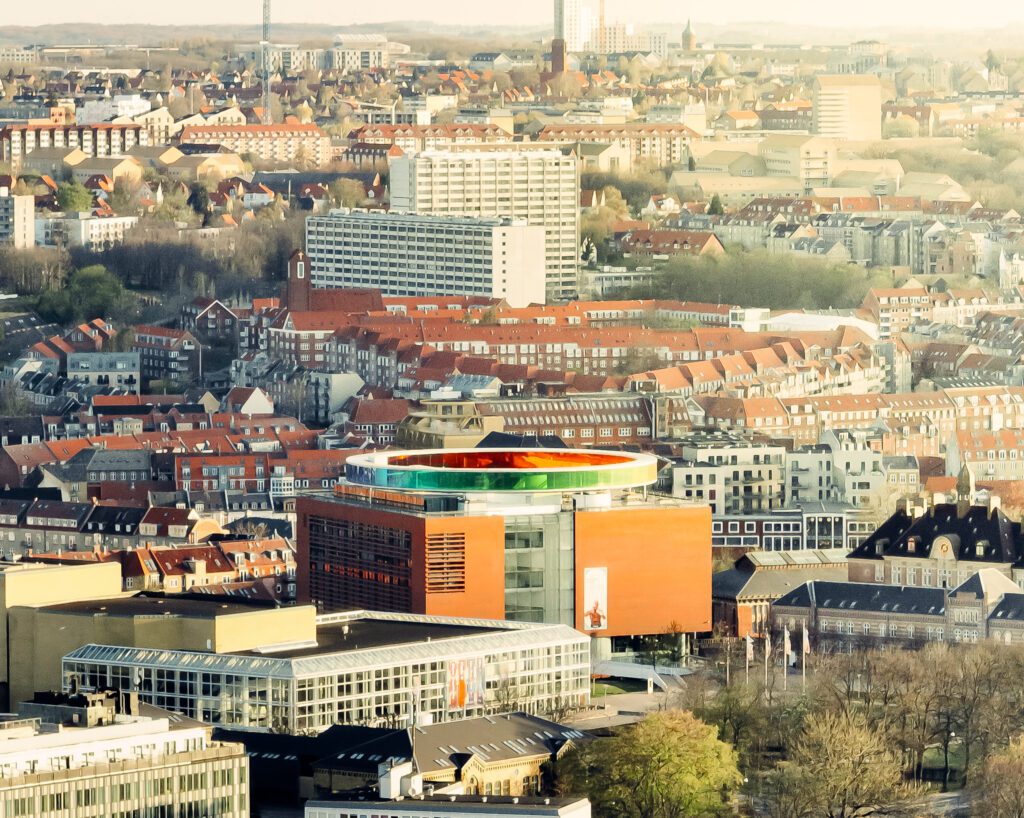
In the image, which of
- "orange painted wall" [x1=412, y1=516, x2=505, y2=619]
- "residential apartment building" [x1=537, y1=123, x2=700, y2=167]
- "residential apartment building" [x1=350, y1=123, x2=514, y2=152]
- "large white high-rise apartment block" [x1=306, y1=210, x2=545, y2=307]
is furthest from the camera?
"residential apartment building" [x1=537, y1=123, x2=700, y2=167]

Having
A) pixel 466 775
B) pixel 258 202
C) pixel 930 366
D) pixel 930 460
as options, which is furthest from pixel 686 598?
pixel 258 202

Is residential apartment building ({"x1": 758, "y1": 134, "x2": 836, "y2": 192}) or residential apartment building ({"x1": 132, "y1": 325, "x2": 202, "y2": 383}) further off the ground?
residential apartment building ({"x1": 758, "y1": 134, "x2": 836, "y2": 192})

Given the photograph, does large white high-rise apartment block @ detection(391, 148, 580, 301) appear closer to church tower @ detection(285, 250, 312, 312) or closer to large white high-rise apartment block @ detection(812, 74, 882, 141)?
church tower @ detection(285, 250, 312, 312)

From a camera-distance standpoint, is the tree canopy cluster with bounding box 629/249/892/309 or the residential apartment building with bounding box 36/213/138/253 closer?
the tree canopy cluster with bounding box 629/249/892/309

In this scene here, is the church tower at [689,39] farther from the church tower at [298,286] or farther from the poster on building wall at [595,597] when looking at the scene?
the poster on building wall at [595,597]

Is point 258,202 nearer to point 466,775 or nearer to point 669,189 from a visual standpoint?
point 669,189

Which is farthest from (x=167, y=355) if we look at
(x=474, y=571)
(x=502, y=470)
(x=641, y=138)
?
(x=641, y=138)

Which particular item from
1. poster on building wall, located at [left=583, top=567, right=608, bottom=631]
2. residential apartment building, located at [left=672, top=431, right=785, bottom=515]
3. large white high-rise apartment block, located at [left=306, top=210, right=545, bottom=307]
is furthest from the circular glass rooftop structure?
large white high-rise apartment block, located at [left=306, top=210, right=545, bottom=307]
